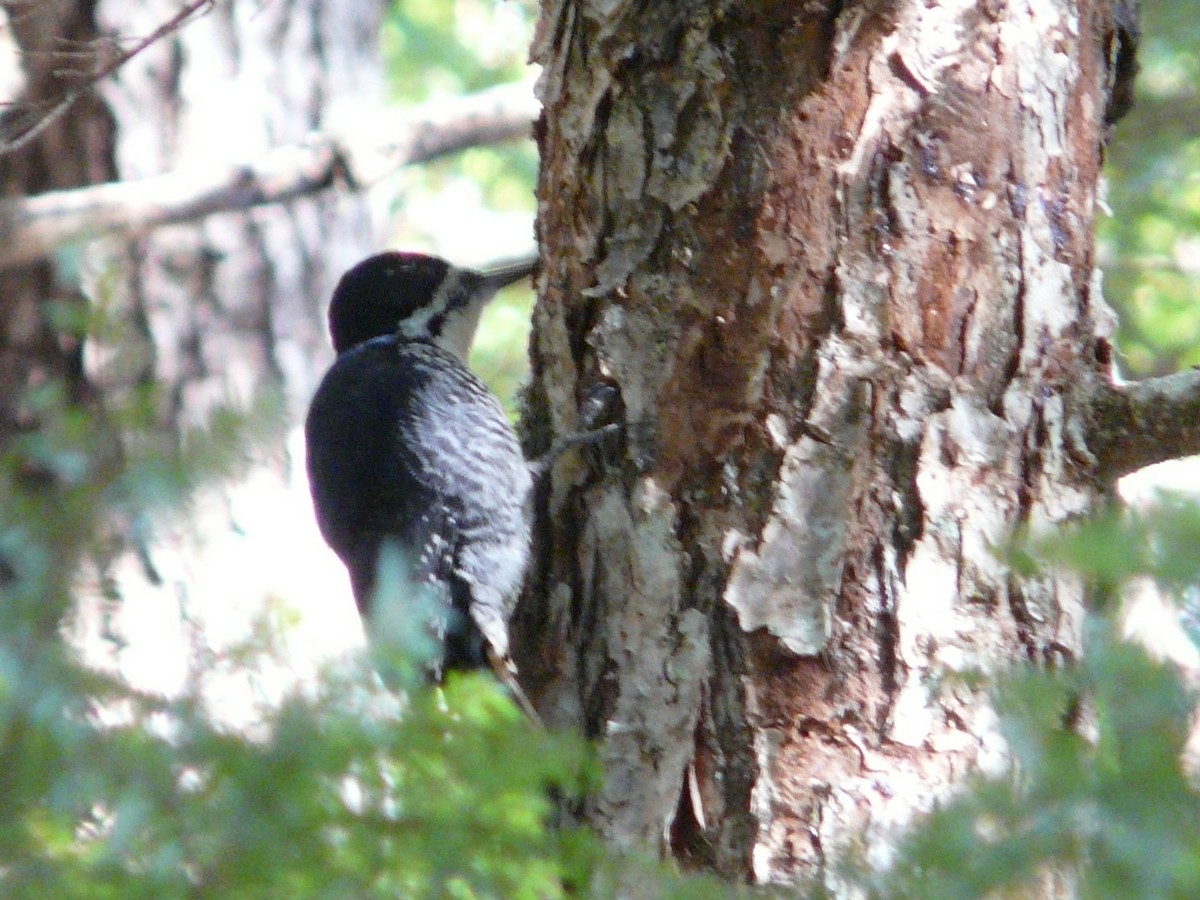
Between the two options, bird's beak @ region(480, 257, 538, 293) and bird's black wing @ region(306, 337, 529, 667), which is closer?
bird's black wing @ region(306, 337, 529, 667)

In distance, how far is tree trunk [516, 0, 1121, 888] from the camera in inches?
79.8

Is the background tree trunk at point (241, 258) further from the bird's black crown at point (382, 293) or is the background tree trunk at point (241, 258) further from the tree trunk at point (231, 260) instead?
the bird's black crown at point (382, 293)

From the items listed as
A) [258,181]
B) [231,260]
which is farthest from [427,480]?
[231,260]

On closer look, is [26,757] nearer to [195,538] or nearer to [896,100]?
[195,538]

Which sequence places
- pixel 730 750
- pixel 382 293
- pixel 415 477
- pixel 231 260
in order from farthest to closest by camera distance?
pixel 231 260 < pixel 382 293 < pixel 415 477 < pixel 730 750

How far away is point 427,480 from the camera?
314 cm

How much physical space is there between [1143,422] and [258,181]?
2300mm

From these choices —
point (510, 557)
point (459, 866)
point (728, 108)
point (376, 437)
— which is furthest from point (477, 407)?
point (459, 866)

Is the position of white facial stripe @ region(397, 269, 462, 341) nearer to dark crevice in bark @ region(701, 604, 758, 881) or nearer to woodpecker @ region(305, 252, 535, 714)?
woodpecker @ region(305, 252, 535, 714)

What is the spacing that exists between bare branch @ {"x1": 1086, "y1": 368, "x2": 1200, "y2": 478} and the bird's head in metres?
1.69

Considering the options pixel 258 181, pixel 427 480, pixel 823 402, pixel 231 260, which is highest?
pixel 258 181

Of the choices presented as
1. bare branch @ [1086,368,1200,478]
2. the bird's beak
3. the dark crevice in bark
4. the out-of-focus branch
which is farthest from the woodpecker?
bare branch @ [1086,368,1200,478]

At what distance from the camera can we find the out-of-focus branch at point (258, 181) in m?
3.37

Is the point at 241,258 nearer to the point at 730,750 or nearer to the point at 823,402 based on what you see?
the point at 823,402
